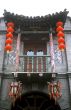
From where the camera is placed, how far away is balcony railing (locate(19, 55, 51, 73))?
11.5 metres

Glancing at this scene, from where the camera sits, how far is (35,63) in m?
11.7

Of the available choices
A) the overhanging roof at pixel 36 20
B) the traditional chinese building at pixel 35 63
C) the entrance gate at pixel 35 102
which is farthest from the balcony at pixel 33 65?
the overhanging roof at pixel 36 20

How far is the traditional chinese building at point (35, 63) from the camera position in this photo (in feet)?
35.0

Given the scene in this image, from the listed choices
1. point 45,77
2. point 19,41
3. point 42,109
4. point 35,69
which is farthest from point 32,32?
point 42,109

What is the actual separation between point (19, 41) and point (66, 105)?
3.96 meters

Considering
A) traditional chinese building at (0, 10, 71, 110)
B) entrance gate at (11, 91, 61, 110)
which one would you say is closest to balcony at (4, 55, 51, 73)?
traditional chinese building at (0, 10, 71, 110)

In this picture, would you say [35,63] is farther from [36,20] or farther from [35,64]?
[36,20]

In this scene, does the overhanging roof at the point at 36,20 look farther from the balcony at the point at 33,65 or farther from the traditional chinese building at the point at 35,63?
the balcony at the point at 33,65

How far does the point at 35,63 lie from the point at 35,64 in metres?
0.05

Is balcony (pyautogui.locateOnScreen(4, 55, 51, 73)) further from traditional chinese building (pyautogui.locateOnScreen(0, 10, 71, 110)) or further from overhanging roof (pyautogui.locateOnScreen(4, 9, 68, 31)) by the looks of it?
overhanging roof (pyautogui.locateOnScreen(4, 9, 68, 31))

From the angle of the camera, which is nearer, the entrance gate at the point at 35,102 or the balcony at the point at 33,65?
the entrance gate at the point at 35,102

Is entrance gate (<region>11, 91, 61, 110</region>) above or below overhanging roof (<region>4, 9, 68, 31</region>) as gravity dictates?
below

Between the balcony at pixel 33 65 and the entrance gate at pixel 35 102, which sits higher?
the balcony at pixel 33 65

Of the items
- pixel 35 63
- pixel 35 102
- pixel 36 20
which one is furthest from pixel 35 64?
pixel 36 20
